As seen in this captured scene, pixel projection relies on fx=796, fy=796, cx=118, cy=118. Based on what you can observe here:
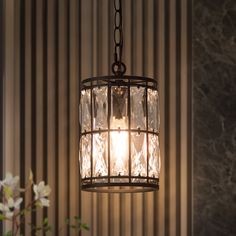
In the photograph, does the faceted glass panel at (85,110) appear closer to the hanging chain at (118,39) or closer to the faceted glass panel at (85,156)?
the faceted glass panel at (85,156)

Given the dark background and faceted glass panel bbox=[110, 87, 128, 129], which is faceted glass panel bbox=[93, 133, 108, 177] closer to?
faceted glass panel bbox=[110, 87, 128, 129]

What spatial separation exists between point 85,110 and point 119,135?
0.55ft

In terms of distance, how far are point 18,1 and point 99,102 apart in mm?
641

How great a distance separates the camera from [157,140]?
118 inches

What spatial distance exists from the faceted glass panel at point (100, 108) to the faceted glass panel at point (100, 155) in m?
0.04

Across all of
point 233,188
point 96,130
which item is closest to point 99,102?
point 96,130

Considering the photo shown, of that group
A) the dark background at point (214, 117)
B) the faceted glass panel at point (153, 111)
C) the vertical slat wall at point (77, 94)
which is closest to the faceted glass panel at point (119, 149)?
the faceted glass panel at point (153, 111)

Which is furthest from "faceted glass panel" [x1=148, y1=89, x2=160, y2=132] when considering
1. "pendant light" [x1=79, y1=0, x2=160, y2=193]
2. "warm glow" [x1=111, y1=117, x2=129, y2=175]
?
"warm glow" [x1=111, y1=117, x2=129, y2=175]

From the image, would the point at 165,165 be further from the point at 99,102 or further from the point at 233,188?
the point at 99,102

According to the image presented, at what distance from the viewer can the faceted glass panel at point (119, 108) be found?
291 cm

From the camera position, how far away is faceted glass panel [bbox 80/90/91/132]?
2.95 metres

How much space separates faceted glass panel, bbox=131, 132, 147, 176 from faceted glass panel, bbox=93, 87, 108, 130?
0.12 meters

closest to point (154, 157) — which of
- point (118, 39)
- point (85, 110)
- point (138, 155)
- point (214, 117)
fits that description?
point (138, 155)

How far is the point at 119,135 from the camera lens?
2.90 metres
